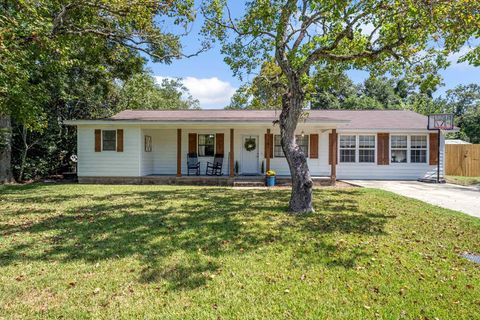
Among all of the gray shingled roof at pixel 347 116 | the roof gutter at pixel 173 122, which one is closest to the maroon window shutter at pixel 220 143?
the gray shingled roof at pixel 347 116

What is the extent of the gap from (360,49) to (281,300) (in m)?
7.25

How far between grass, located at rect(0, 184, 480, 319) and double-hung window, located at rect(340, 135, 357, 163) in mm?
7981

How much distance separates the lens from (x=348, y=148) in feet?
50.2

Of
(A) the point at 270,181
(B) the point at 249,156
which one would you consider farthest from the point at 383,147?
(B) the point at 249,156

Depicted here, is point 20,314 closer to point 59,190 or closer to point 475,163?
point 59,190

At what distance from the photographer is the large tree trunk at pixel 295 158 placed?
718 centimetres

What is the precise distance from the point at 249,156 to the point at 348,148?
16.4 ft

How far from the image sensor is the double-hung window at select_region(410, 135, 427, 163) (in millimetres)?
15115

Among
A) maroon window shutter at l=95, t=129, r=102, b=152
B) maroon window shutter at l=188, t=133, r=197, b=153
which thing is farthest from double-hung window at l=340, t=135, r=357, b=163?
maroon window shutter at l=95, t=129, r=102, b=152

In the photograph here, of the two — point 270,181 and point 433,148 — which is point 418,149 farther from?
point 270,181

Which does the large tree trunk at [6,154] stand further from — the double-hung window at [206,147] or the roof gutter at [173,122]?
the double-hung window at [206,147]

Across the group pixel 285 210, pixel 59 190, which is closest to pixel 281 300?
pixel 285 210

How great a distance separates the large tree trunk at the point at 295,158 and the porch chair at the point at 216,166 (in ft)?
23.2

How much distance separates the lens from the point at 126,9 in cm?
954
